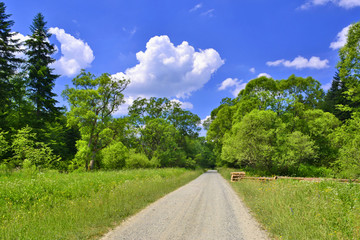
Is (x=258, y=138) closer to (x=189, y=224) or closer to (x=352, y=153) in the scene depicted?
(x=352, y=153)

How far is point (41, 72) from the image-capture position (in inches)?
926

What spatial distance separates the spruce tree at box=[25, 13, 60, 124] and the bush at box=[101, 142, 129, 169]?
900cm

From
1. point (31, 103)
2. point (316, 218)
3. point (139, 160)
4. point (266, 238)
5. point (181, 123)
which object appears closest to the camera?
point (316, 218)

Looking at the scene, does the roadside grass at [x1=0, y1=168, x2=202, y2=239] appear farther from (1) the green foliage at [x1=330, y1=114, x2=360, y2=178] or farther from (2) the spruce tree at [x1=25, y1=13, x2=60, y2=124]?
(2) the spruce tree at [x1=25, y1=13, x2=60, y2=124]

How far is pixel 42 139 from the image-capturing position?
81.3 ft

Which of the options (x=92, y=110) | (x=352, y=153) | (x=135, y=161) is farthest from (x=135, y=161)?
(x=352, y=153)

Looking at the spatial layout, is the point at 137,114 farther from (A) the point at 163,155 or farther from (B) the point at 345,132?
Answer: (B) the point at 345,132

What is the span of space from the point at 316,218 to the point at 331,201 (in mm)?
1496

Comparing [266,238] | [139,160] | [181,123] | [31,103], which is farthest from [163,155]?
[266,238]

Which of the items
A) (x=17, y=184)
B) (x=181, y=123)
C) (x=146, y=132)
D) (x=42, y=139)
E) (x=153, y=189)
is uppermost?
(x=181, y=123)

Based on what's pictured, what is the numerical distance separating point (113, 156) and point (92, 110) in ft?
23.2

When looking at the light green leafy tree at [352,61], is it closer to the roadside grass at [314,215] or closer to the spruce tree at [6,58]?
the roadside grass at [314,215]

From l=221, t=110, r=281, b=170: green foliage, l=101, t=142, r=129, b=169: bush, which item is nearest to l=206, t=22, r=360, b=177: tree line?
l=221, t=110, r=281, b=170: green foliage

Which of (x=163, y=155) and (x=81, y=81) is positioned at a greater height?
(x=81, y=81)
